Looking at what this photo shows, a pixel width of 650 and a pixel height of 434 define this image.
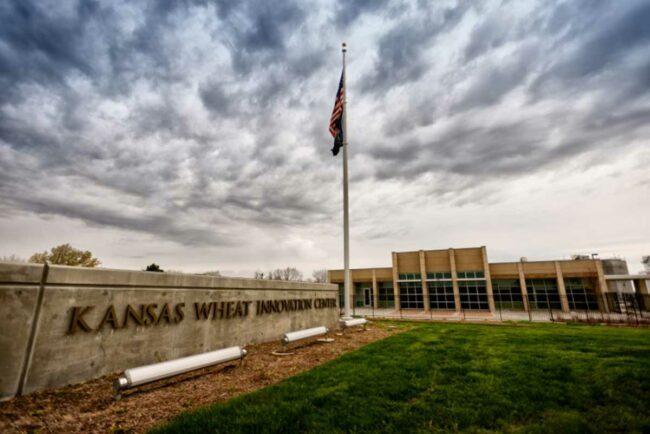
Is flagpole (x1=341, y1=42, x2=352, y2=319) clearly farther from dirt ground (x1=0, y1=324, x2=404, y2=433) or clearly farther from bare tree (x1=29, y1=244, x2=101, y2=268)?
A: bare tree (x1=29, y1=244, x2=101, y2=268)

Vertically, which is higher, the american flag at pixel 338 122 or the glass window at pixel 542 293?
the american flag at pixel 338 122

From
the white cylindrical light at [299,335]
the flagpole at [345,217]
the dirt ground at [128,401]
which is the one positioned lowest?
the dirt ground at [128,401]

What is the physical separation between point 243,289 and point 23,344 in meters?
5.23

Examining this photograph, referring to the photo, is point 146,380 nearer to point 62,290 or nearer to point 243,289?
point 62,290

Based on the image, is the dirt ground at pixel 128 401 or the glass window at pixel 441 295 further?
the glass window at pixel 441 295

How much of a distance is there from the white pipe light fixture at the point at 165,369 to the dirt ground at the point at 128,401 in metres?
0.27

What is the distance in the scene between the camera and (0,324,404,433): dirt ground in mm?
3791

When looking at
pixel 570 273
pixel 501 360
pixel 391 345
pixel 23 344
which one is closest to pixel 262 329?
pixel 391 345

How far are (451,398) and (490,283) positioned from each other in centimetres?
3631

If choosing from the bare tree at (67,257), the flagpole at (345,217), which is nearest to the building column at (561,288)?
the flagpole at (345,217)

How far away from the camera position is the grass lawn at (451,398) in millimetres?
3699

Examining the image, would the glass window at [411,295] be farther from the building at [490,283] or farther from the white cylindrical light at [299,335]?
the white cylindrical light at [299,335]

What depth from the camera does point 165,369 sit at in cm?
518

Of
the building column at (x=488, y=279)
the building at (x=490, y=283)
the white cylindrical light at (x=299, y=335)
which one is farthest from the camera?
the building column at (x=488, y=279)
